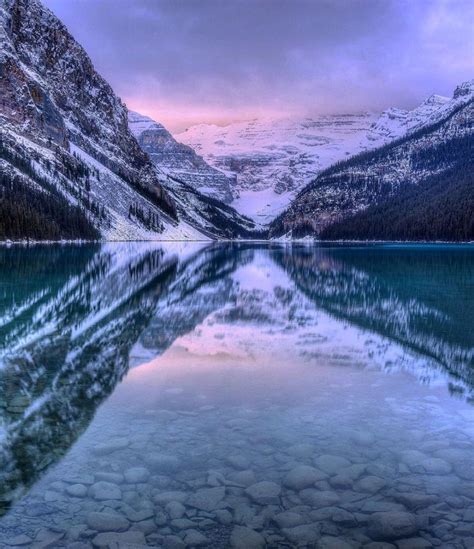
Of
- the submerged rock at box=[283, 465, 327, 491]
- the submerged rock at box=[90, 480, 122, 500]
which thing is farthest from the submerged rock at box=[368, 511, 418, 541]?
the submerged rock at box=[90, 480, 122, 500]

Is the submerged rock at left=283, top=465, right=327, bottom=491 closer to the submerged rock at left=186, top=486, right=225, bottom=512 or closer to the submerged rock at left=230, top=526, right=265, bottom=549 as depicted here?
the submerged rock at left=186, top=486, right=225, bottom=512

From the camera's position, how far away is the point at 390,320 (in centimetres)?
2633

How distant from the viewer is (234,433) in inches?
439

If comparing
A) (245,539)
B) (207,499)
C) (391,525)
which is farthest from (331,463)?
(245,539)

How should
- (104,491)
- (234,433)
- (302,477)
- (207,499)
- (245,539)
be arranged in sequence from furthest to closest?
(234,433), (302,477), (104,491), (207,499), (245,539)

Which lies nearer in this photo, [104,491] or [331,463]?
[104,491]

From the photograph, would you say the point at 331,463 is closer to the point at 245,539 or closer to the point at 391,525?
the point at 391,525

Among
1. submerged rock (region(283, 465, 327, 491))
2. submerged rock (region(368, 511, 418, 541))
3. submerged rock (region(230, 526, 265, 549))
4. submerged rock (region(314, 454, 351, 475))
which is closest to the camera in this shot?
submerged rock (region(230, 526, 265, 549))

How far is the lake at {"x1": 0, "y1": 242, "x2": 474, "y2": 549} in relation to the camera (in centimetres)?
772

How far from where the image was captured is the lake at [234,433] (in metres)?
7.72

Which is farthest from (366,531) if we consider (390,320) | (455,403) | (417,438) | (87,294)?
(87,294)

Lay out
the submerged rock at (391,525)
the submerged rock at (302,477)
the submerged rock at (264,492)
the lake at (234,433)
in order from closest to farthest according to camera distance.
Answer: the submerged rock at (391,525), the lake at (234,433), the submerged rock at (264,492), the submerged rock at (302,477)

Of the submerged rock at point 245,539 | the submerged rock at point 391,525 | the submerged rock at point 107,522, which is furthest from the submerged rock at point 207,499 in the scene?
the submerged rock at point 391,525

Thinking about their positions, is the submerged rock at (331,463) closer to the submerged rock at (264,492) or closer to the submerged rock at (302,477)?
the submerged rock at (302,477)
